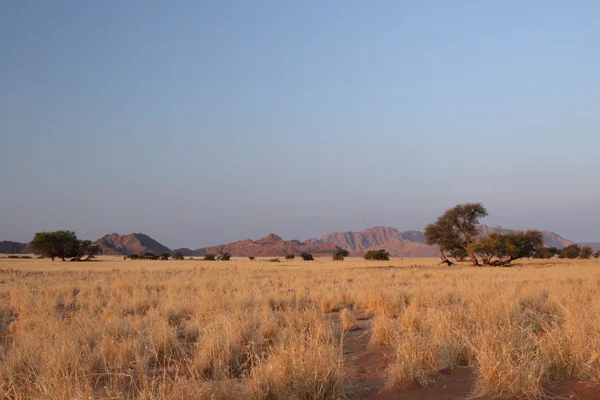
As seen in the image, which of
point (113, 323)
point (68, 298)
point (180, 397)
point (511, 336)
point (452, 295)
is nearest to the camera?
point (180, 397)

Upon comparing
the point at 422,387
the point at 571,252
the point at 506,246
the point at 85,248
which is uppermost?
the point at 85,248

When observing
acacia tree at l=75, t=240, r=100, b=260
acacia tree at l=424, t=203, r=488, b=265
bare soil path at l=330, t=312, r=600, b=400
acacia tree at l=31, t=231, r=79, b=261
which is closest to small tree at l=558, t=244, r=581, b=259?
acacia tree at l=424, t=203, r=488, b=265

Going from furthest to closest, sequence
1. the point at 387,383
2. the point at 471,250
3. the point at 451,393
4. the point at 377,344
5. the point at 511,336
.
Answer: the point at 471,250 < the point at 377,344 < the point at 511,336 < the point at 387,383 < the point at 451,393

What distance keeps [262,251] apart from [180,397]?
628ft

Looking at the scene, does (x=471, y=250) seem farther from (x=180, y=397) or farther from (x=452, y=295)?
(x=180, y=397)

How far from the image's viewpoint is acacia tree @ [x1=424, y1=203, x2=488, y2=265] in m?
59.3

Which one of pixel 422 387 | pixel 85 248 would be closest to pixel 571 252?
pixel 85 248

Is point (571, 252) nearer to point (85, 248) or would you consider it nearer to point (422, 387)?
point (85, 248)

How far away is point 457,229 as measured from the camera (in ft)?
201

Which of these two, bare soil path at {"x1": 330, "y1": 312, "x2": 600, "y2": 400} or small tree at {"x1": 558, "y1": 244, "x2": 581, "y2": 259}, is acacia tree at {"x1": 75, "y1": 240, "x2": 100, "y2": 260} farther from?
small tree at {"x1": 558, "y1": 244, "x2": 581, "y2": 259}

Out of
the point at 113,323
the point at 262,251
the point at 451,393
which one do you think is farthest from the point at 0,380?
the point at 262,251

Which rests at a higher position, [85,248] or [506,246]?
[85,248]

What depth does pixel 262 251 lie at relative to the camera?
194 metres

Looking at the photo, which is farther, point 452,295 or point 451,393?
point 452,295
